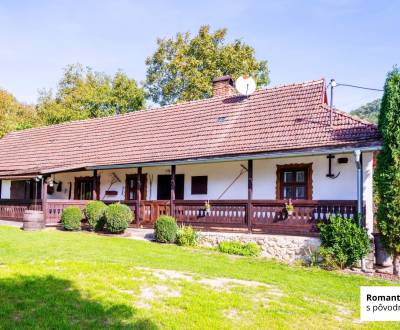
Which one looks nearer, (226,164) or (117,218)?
(117,218)

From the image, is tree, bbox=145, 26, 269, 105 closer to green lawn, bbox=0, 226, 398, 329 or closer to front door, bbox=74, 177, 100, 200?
front door, bbox=74, 177, 100, 200

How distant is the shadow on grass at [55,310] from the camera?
5273 millimetres

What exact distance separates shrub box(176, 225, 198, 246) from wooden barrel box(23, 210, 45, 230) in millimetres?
5476

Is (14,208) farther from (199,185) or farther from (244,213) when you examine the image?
(244,213)

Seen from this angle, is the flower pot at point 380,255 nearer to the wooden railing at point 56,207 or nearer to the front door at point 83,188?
the wooden railing at point 56,207

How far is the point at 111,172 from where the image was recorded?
728 inches

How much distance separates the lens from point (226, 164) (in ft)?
49.8

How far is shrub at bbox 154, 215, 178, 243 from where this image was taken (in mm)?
13344

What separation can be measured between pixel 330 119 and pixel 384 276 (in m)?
5.36

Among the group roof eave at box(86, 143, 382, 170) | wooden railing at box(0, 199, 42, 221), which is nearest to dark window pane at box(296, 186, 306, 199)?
roof eave at box(86, 143, 382, 170)

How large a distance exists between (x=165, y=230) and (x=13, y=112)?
1461 inches

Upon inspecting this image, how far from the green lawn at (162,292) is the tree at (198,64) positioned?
24355 mm

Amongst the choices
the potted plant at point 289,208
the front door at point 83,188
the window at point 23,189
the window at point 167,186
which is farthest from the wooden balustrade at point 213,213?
the window at point 23,189

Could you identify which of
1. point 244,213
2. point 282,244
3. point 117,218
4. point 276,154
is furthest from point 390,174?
point 117,218
